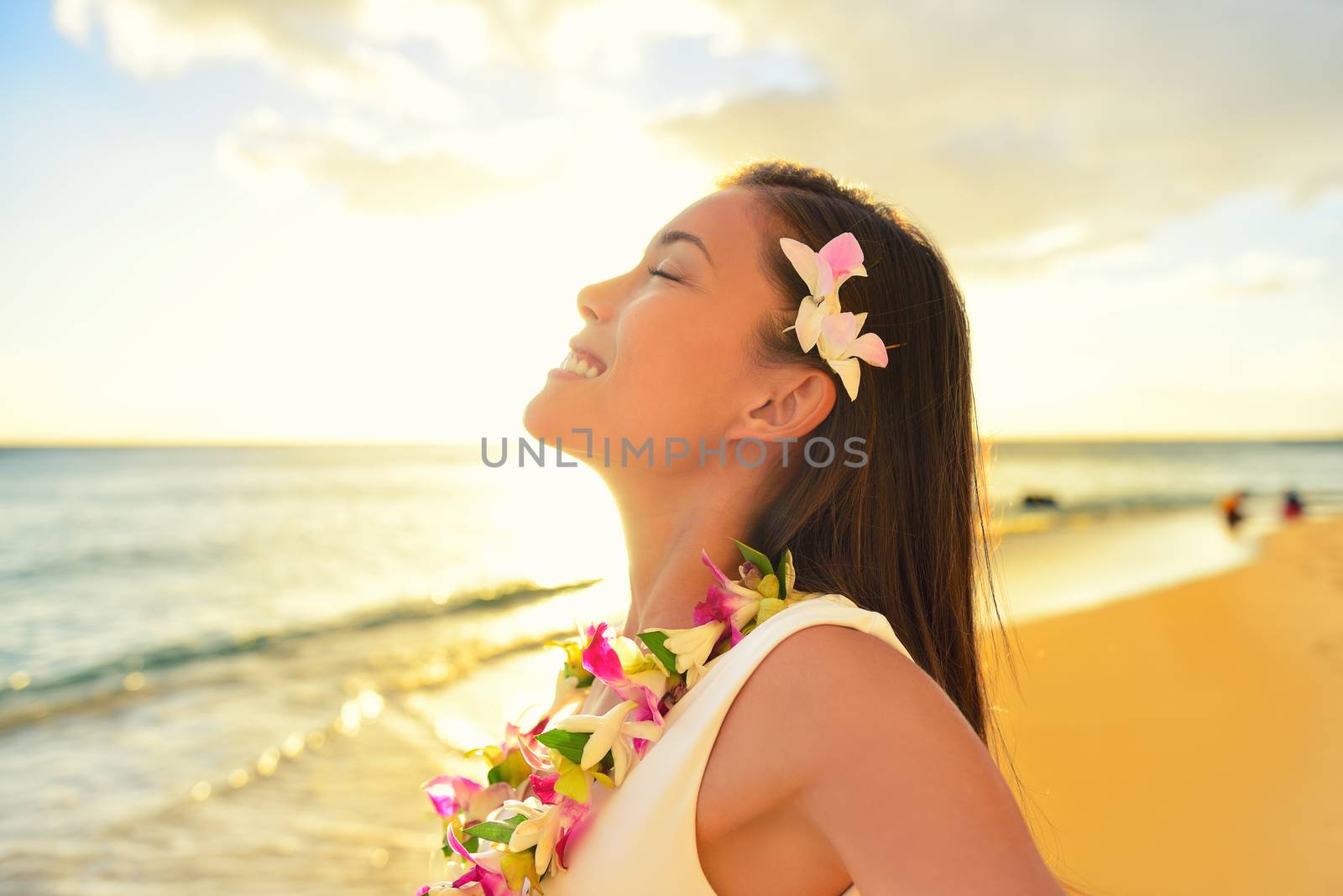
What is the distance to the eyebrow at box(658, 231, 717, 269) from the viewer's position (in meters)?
2.24

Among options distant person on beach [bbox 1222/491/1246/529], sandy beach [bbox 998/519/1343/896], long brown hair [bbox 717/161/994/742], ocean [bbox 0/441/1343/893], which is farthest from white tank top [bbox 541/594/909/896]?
distant person on beach [bbox 1222/491/1246/529]

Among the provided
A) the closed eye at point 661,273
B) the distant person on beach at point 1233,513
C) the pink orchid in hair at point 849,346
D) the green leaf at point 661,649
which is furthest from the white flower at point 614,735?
the distant person on beach at point 1233,513

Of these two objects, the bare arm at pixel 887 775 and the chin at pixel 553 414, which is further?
the chin at pixel 553 414

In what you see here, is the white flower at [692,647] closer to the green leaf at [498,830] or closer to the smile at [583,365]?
the green leaf at [498,830]

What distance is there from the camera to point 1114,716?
21.9ft

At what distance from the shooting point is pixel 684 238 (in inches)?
89.7

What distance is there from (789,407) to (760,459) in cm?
15

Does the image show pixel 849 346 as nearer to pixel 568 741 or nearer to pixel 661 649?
pixel 661 649

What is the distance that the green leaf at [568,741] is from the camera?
1.74 metres

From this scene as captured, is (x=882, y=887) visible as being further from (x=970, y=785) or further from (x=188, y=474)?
(x=188, y=474)

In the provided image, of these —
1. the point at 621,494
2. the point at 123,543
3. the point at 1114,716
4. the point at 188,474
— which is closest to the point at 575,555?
the point at 123,543

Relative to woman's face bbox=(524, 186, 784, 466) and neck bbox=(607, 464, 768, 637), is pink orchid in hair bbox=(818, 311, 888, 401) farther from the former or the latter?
neck bbox=(607, 464, 768, 637)

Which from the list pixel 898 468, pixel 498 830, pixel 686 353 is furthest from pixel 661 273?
pixel 498 830

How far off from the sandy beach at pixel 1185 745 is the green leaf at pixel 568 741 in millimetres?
1988
